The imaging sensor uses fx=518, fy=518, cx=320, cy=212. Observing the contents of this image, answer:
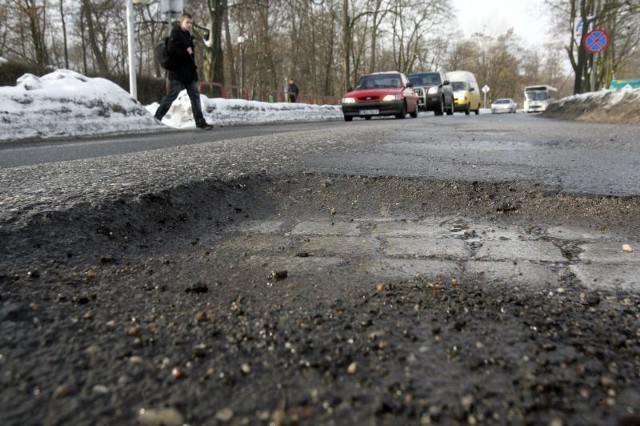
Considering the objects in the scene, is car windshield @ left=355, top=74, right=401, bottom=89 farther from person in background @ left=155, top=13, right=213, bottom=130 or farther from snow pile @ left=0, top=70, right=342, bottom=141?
snow pile @ left=0, top=70, right=342, bottom=141

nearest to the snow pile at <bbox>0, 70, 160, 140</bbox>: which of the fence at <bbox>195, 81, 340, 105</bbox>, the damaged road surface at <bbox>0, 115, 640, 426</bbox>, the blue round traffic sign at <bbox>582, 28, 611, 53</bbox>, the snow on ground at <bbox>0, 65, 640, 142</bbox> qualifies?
the snow on ground at <bbox>0, 65, 640, 142</bbox>

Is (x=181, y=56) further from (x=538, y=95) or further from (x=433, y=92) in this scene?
(x=538, y=95)

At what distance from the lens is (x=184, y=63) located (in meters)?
9.30

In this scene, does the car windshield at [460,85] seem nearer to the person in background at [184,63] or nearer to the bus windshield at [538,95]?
the bus windshield at [538,95]

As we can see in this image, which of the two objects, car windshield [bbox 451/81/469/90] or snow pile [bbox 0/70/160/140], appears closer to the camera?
snow pile [bbox 0/70/160/140]

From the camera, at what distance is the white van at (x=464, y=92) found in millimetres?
30297

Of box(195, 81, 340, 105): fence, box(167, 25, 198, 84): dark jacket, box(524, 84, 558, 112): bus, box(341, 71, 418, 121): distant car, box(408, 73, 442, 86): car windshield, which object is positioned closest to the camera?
box(167, 25, 198, 84): dark jacket

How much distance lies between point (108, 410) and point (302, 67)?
45.6 m

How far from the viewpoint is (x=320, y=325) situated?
49.8 inches

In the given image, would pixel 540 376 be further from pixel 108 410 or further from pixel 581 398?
pixel 108 410

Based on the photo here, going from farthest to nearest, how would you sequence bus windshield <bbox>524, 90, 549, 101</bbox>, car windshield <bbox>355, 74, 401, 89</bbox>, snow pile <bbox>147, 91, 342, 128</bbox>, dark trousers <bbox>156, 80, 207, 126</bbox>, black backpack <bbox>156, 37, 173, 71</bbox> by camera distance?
bus windshield <bbox>524, 90, 549, 101</bbox>
car windshield <bbox>355, 74, 401, 89</bbox>
snow pile <bbox>147, 91, 342, 128</bbox>
dark trousers <bbox>156, 80, 207, 126</bbox>
black backpack <bbox>156, 37, 173, 71</bbox>

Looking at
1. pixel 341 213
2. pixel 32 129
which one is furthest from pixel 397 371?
pixel 32 129

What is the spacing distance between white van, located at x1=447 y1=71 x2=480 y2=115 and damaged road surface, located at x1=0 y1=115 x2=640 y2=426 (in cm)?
2820

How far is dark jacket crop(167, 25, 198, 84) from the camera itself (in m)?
8.98
